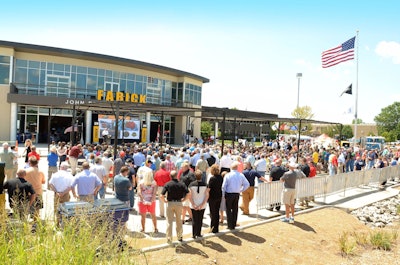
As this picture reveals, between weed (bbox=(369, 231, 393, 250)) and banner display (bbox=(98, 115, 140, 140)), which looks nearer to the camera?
weed (bbox=(369, 231, 393, 250))

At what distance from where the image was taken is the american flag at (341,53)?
1011 inches

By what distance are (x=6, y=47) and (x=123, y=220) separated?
3163 centimetres

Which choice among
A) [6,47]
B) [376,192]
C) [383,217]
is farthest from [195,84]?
[383,217]

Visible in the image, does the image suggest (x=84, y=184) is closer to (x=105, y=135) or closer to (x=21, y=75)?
(x=105, y=135)

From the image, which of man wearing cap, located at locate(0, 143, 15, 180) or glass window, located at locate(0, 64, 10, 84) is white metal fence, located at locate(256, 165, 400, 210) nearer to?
man wearing cap, located at locate(0, 143, 15, 180)

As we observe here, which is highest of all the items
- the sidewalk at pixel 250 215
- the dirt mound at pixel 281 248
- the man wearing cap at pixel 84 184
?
the man wearing cap at pixel 84 184

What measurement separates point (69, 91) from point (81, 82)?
5.51ft

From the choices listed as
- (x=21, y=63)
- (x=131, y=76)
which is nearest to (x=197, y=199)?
(x=21, y=63)

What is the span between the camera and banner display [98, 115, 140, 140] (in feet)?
112

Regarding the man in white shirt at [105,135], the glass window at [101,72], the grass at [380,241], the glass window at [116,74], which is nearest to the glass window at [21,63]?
the glass window at [101,72]

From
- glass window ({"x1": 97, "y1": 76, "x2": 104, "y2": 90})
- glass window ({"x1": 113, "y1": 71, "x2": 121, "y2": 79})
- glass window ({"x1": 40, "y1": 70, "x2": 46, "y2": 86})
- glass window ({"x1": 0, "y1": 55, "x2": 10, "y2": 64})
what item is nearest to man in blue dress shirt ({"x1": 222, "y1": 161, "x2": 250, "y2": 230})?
glass window ({"x1": 0, "y1": 55, "x2": 10, "y2": 64})

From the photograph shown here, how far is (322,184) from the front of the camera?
14305 millimetres

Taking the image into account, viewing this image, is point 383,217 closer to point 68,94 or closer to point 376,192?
point 376,192

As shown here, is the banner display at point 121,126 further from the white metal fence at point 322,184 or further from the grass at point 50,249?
the grass at point 50,249
